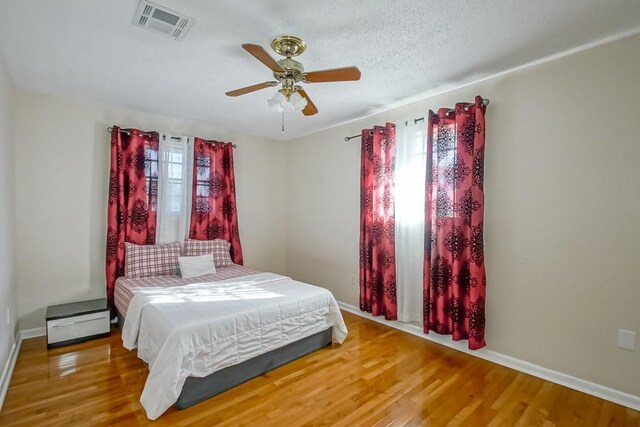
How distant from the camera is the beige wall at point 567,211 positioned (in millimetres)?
2023

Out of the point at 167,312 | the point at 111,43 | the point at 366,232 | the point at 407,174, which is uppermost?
the point at 111,43

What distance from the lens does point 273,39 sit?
6.71ft

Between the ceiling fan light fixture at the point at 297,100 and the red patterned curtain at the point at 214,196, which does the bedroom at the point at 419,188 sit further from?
the red patterned curtain at the point at 214,196

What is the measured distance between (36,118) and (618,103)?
4828mm

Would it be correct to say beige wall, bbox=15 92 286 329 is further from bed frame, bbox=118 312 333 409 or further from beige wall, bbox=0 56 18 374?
bed frame, bbox=118 312 333 409

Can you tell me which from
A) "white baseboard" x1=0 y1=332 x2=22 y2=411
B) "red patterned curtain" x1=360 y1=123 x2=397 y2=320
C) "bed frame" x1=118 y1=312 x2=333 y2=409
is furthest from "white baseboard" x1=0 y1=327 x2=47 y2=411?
"red patterned curtain" x1=360 y1=123 x2=397 y2=320

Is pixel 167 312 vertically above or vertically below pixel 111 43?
below

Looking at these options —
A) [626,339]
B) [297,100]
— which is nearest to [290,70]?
[297,100]

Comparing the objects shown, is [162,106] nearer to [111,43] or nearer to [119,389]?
[111,43]

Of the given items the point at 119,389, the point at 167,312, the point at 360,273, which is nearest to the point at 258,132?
the point at 360,273

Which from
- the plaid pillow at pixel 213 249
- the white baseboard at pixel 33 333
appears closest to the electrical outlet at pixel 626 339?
the plaid pillow at pixel 213 249

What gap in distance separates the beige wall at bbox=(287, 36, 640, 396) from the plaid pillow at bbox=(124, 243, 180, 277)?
326 cm

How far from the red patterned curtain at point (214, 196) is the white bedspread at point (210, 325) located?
119 centimetres

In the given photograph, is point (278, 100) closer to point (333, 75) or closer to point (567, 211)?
point (333, 75)
